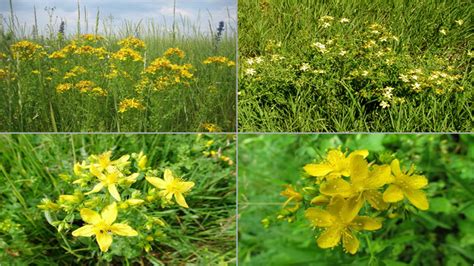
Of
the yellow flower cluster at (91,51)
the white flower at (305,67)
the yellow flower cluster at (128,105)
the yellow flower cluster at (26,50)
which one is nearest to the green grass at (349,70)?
the white flower at (305,67)

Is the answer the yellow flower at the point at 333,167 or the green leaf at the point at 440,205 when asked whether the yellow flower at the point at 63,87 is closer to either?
the yellow flower at the point at 333,167

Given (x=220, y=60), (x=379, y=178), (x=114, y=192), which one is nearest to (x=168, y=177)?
(x=114, y=192)

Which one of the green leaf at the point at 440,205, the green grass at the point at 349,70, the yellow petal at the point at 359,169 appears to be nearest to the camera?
the yellow petal at the point at 359,169

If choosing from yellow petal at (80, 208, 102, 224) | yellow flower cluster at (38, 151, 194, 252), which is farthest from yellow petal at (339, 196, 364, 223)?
yellow petal at (80, 208, 102, 224)

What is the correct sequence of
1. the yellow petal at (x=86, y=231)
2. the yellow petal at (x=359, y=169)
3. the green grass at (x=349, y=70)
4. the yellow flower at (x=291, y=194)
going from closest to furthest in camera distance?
the yellow petal at (x=359, y=169) → the yellow flower at (x=291, y=194) → the yellow petal at (x=86, y=231) → the green grass at (x=349, y=70)

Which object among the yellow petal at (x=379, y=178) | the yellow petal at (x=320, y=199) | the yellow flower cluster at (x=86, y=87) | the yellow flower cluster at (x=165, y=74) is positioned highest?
the yellow flower cluster at (x=165, y=74)

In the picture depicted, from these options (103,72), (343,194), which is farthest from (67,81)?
(343,194)

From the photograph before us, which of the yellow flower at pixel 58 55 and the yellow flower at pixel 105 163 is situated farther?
the yellow flower at pixel 58 55
